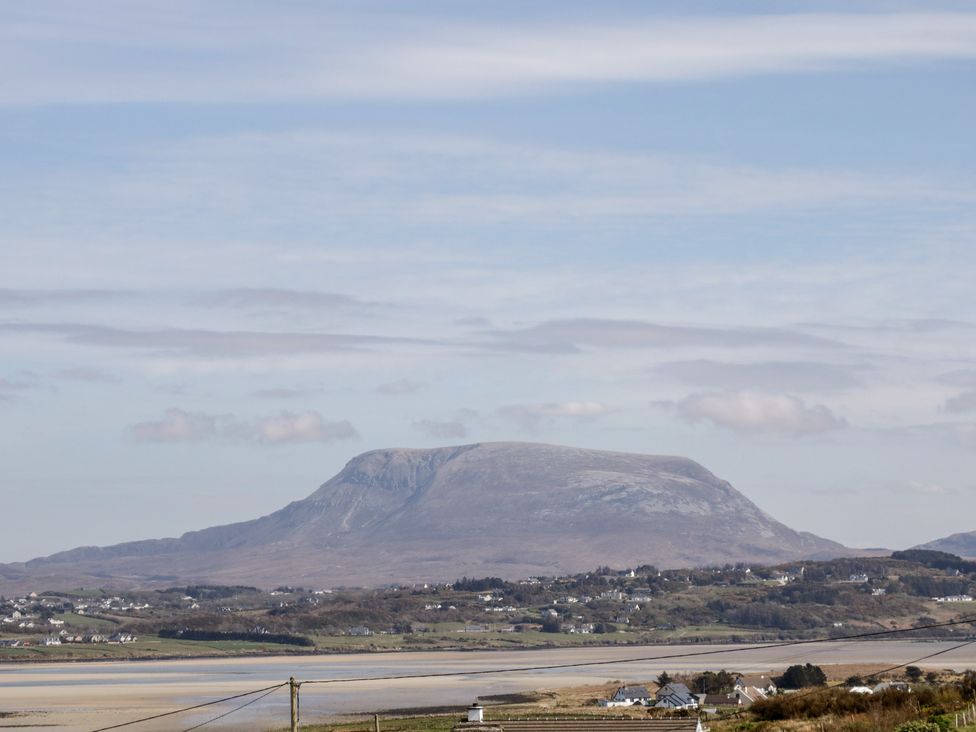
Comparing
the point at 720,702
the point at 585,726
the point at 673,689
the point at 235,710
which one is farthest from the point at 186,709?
the point at 585,726

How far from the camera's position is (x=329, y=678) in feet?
438

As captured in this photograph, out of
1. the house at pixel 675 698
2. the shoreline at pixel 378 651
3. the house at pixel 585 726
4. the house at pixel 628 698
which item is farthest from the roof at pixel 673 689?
the shoreline at pixel 378 651

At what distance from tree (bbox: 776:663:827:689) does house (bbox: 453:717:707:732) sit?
155 feet

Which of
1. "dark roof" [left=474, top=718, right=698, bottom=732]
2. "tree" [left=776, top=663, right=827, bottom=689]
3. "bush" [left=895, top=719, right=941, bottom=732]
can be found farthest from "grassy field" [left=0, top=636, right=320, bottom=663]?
"bush" [left=895, top=719, right=941, bottom=732]

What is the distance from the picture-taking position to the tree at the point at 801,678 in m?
99.3

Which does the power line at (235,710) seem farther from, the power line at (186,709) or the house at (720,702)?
the house at (720,702)

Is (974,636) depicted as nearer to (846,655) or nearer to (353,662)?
(846,655)

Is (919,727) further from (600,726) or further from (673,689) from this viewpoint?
(673,689)

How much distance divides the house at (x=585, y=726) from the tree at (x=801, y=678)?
47.2m

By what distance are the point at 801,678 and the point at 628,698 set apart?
14.5 metres

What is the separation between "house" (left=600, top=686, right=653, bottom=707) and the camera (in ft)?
298

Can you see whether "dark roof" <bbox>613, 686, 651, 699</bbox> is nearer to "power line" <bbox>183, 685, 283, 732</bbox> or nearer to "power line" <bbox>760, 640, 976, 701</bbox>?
"power line" <bbox>760, 640, 976, 701</bbox>

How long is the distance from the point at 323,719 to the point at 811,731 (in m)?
39.7

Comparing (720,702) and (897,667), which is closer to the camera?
(720,702)
